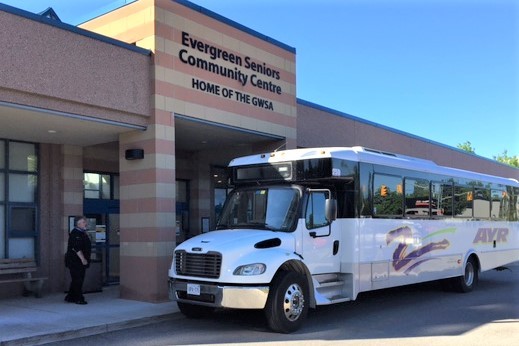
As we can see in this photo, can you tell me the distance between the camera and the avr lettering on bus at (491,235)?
13.4m

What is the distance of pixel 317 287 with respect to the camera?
8664mm

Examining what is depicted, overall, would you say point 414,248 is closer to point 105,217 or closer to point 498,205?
point 498,205

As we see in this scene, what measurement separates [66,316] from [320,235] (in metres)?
4.54

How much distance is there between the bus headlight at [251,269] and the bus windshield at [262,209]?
0.87 metres

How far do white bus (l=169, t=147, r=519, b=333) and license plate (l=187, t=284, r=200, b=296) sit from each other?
0.02 meters

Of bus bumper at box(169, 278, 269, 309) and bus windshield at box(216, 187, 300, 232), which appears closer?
bus bumper at box(169, 278, 269, 309)

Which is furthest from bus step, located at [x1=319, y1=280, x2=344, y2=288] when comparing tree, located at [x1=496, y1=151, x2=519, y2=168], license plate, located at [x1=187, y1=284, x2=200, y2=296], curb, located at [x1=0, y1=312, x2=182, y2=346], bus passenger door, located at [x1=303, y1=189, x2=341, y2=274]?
tree, located at [x1=496, y1=151, x2=519, y2=168]

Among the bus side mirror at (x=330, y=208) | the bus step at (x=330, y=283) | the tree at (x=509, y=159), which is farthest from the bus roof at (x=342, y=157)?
the tree at (x=509, y=159)

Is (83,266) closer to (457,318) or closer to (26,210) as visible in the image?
(26,210)

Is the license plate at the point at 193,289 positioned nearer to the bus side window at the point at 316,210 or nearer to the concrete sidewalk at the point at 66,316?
the concrete sidewalk at the point at 66,316

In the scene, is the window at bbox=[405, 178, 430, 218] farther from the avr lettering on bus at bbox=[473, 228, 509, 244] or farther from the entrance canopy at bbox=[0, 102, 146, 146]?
the entrance canopy at bbox=[0, 102, 146, 146]

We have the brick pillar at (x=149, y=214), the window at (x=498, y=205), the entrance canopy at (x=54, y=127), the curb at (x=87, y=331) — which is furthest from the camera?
the window at (x=498, y=205)

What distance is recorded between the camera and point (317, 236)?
8.79 meters

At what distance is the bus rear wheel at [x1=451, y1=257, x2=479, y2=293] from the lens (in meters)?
12.6
